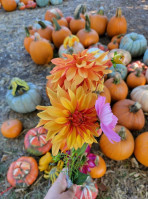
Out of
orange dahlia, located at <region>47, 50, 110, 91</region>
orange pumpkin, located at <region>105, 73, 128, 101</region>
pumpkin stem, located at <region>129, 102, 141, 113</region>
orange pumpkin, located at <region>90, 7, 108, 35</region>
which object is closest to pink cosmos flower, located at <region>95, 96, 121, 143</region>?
orange dahlia, located at <region>47, 50, 110, 91</region>

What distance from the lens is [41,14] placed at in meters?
4.07

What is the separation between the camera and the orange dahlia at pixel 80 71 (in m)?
0.52

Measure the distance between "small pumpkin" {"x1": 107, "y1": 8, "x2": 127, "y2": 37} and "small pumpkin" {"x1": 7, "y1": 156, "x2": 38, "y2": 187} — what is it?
7.96 ft

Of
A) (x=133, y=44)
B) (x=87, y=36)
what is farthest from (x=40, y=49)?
(x=133, y=44)

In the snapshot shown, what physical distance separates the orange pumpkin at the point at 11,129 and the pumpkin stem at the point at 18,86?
312 millimetres

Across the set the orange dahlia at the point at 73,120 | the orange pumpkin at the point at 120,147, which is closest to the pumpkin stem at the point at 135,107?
the orange pumpkin at the point at 120,147

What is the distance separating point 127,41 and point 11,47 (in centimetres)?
208

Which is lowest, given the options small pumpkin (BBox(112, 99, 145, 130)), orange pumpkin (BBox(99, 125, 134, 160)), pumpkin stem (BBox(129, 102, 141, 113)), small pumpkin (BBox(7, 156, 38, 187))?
small pumpkin (BBox(7, 156, 38, 187))

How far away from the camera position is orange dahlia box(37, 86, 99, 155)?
0.45 meters

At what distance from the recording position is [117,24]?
2604mm

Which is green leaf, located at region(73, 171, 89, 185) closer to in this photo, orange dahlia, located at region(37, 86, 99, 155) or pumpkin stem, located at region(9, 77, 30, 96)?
orange dahlia, located at region(37, 86, 99, 155)

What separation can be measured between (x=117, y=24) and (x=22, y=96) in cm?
198

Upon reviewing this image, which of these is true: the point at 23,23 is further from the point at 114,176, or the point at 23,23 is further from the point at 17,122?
the point at 114,176

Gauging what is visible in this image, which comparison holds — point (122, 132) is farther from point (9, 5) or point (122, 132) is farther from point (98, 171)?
point (9, 5)
